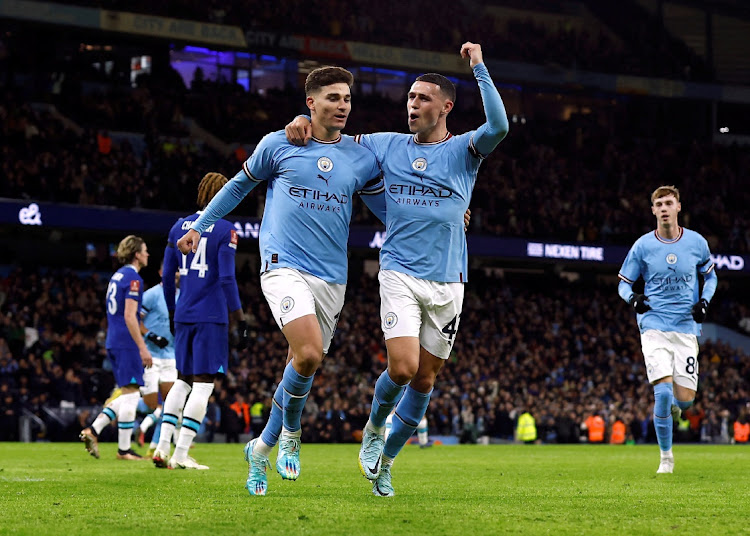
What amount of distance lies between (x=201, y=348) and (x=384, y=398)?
3024mm

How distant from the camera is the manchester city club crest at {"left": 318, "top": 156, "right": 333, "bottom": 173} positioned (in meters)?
6.84

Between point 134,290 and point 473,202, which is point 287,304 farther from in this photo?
point 473,202

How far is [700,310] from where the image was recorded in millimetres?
10852

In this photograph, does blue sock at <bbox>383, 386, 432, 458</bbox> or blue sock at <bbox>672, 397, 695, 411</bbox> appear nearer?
blue sock at <bbox>383, 386, 432, 458</bbox>

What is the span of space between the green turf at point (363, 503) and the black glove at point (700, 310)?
160cm

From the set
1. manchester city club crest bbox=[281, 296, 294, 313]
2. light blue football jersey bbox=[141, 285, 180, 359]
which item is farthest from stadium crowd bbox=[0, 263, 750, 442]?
manchester city club crest bbox=[281, 296, 294, 313]

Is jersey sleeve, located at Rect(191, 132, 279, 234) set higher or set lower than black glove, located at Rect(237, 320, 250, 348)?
higher

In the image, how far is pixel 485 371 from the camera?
1232 inches

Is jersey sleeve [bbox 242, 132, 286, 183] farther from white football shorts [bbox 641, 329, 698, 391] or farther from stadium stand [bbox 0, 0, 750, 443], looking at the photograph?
stadium stand [bbox 0, 0, 750, 443]

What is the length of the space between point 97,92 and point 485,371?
1467cm

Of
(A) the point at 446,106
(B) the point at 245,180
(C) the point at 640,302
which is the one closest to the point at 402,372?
(B) the point at 245,180

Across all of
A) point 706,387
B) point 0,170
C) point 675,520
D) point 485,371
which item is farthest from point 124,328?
point 706,387

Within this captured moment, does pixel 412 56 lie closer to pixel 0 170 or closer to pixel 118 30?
pixel 118 30

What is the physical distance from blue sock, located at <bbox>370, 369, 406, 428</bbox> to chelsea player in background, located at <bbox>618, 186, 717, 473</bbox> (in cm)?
475
